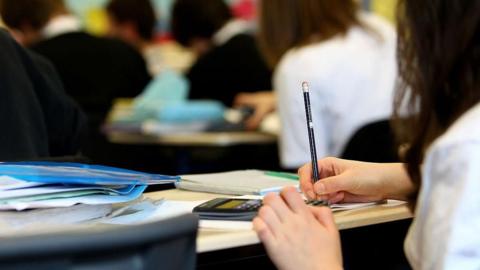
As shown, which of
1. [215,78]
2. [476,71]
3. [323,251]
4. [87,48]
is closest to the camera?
[476,71]

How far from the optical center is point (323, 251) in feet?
3.36

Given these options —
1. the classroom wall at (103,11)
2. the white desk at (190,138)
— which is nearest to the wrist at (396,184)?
the white desk at (190,138)

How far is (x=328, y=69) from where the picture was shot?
2633mm

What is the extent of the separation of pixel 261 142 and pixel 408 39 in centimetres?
219

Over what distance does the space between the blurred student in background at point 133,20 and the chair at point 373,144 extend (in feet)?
9.38

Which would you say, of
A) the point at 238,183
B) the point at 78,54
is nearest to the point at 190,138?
the point at 78,54

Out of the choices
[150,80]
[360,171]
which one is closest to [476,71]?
[360,171]

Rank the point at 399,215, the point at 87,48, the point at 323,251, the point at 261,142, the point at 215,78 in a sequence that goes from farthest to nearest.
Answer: the point at 215,78 → the point at 87,48 → the point at 261,142 → the point at 399,215 → the point at 323,251

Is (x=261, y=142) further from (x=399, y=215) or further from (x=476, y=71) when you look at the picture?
(x=476, y=71)

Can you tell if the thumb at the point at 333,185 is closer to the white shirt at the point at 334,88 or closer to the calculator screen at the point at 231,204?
the calculator screen at the point at 231,204

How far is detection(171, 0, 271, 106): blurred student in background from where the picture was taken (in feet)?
13.9

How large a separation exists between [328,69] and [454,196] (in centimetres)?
181

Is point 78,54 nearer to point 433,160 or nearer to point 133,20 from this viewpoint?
point 133,20

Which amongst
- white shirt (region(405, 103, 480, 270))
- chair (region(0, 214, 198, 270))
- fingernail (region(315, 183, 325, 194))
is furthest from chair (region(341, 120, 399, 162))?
chair (region(0, 214, 198, 270))
